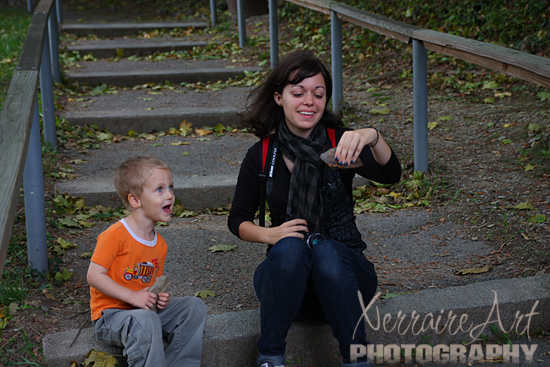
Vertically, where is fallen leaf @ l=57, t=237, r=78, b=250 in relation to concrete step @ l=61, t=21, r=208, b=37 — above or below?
below

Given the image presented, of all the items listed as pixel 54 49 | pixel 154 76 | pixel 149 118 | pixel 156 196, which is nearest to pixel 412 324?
pixel 156 196

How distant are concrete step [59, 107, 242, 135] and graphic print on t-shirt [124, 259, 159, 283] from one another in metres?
3.23

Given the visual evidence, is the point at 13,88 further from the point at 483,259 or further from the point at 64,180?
the point at 483,259

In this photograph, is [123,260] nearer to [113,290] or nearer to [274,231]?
[113,290]

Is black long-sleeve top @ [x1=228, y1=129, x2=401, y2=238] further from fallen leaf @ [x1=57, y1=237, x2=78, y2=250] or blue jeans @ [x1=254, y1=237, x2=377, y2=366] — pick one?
fallen leaf @ [x1=57, y1=237, x2=78, y2=250]

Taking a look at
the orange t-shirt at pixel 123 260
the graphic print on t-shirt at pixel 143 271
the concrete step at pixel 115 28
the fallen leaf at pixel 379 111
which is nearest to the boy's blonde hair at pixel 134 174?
the orange t-shirt at pixel 123 260

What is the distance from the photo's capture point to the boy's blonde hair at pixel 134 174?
2414mm

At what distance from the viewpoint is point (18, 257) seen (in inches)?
125

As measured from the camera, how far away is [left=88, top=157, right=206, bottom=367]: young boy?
7.64ft

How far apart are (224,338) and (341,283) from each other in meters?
0.55

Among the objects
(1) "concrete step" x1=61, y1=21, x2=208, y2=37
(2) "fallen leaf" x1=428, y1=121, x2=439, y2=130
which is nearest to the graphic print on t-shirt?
(2) "fallen leaf" x1=428, y1=121, x2=439, y2=130

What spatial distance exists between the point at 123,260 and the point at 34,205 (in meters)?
0.84

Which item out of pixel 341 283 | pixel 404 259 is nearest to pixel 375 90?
pixel 404 259

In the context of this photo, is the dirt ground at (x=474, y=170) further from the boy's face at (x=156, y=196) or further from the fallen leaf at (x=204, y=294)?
the boy's face at (x=156, y=196)
